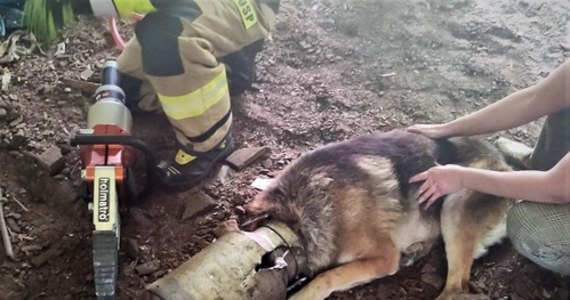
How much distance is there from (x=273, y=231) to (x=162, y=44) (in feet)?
2.45

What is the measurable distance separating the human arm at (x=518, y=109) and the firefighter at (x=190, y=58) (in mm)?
713

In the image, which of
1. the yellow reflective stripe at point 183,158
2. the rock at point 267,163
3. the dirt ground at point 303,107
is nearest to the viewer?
the dirt ground at point 303,107

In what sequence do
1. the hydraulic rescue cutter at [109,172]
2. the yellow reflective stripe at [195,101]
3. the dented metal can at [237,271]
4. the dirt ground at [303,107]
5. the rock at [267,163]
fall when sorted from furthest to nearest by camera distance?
the rock at [267,163]
the yellow reflective stripe at [195,101]
the dirt ground at [303,107]
the hydraulic rescue cutter at [109,172]
the dented metal can at [237,271]

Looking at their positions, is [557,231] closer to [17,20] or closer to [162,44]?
[162,44]

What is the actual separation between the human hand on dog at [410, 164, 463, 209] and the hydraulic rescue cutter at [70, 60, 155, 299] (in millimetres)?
899

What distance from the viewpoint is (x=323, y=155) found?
2.18m

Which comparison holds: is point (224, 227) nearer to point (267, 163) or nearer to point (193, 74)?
point (267, 163)

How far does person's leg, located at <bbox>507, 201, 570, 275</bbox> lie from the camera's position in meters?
1.96

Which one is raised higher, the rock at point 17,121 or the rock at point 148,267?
the rock at point 17,121

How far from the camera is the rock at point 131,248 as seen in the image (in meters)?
2.13

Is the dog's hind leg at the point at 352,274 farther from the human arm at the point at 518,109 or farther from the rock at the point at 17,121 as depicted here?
the rock at the point at 17,121

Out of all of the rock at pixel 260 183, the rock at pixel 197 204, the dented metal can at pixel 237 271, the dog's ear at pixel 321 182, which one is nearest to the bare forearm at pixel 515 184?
the dog's ear at pixel 321 182

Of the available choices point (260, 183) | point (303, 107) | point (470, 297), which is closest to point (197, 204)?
point (260, 183)

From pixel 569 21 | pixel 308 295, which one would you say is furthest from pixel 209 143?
pixel 569 21
